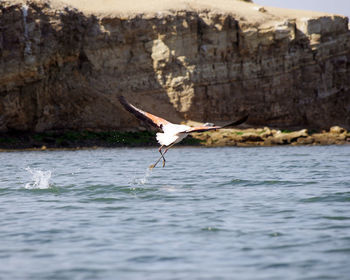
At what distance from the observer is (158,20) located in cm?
3853

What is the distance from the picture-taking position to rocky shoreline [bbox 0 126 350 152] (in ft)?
106

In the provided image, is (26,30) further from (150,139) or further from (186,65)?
(186,65)

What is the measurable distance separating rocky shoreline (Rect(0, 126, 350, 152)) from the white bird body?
1984cm

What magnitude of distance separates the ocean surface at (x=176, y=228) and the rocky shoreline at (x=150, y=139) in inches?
671

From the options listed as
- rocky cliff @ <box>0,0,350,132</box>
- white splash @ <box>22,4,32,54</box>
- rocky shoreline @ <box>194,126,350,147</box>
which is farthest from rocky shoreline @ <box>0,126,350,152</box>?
white splash @ <box>22,4,32,54</box>

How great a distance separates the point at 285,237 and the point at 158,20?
1271 inches

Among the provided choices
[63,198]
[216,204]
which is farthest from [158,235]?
[63,198]

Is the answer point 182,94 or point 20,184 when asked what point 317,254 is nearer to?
point 20,184

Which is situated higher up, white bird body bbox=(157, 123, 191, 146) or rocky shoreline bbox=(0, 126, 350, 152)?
white bird body bbox=(157, 123, 191, 146)

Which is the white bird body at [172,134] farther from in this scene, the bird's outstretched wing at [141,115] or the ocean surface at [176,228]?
the ocean surface at [176,228]

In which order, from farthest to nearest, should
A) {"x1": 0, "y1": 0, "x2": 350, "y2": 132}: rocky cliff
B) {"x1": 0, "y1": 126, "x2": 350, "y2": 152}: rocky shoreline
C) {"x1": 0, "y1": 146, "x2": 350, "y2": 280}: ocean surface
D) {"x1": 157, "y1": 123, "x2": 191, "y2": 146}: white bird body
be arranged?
{"x1": 0, "y1": 0, "x2": 350, "y2": 132}: rocky cliff, {"x1": 0, "y1": 126, "x2": 350, "y2": 152}: rocky shoreline, {"x1": 157, "y1": 123, "x2": 191, "y2": 146}: white bird body, {"x1": 0, "y1": 146, "x2": 350, "y2": 280}: ocean surface

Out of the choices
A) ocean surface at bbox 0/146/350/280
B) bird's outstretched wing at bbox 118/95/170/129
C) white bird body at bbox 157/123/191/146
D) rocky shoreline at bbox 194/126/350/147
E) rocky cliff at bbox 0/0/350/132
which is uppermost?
rocky cliff at bbox 0/0/350/132

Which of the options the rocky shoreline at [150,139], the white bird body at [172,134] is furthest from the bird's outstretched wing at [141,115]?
the rocky shoreline at [150,139]

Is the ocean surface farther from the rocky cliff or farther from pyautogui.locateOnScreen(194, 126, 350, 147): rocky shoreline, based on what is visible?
the rocky cliff
